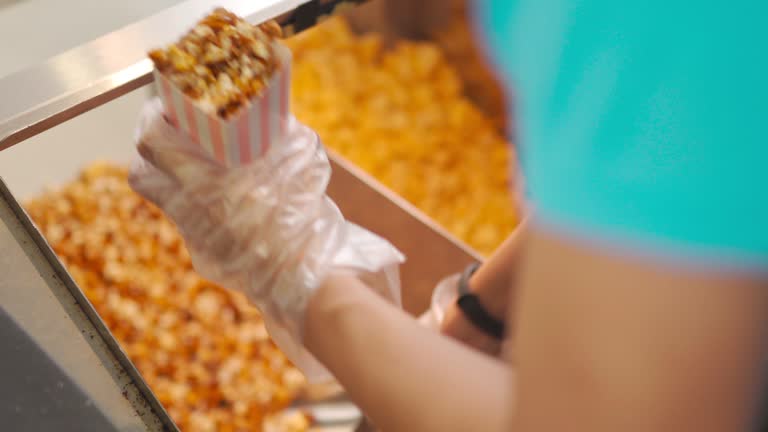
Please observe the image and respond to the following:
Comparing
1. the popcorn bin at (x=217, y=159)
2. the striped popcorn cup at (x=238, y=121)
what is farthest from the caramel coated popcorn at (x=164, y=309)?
the striped popcorn cup at (x=238, y=121)

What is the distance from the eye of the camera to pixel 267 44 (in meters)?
0.80

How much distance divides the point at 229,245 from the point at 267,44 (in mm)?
262

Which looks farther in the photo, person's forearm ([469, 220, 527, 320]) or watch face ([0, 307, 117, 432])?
person's forearm ([469, 220, 527, 320])

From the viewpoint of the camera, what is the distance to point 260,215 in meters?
0.82

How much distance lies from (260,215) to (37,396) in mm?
323

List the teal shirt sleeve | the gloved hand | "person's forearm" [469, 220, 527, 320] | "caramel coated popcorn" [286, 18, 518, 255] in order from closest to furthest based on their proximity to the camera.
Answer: the teal shirt sleeve
the gloved hand
"person's forearm" [469, 220, 527, 320]
"caramel coated popcorn" [286, 18, 518, 255]

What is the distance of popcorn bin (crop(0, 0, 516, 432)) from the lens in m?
0.79

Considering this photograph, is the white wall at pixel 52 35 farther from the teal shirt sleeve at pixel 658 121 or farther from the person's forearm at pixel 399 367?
the teal shirt sleeve at pixel 658 121

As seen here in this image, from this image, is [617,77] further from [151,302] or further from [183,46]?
[151,302]

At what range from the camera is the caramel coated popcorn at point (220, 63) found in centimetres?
75

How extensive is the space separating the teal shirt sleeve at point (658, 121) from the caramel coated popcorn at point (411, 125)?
160 cm

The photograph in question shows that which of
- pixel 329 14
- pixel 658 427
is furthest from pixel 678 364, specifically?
pixel 329 14

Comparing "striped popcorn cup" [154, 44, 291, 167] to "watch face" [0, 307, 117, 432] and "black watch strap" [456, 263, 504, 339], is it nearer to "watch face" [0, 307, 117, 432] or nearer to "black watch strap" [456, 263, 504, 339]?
"watch face" [0, 307, 117, 432]

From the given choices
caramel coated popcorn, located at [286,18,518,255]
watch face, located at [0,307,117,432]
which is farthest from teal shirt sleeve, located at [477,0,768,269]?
caramel coated popcorn, located at [286,18,518,255]
